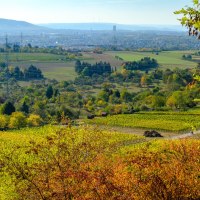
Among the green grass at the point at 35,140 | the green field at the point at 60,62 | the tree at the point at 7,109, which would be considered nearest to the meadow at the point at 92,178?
the green grass at the point at 35,140

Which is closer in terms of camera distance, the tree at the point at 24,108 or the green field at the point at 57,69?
the tree at the point at 24,108

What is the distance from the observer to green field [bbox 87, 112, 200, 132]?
191 feet

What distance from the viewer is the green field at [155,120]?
58.2 meters

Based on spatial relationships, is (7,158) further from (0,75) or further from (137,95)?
(0,75)

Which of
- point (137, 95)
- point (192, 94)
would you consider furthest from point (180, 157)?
point (137, 95)

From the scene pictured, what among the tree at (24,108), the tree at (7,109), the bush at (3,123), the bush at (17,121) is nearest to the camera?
the bush at (17,121)

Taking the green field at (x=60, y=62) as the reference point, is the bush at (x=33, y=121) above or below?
below

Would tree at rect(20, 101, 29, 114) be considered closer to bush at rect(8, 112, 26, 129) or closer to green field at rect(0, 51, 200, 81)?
bush at rect(8, 112, 26, 129)

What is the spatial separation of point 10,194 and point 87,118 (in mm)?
40074

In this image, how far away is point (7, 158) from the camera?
1506cm

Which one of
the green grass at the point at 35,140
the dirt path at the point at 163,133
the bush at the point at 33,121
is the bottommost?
the bush at the point at 33,121

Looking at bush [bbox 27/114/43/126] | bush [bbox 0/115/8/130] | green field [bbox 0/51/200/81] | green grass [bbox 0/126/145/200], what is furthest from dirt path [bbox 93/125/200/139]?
green field [bbox 0/51/200/81]

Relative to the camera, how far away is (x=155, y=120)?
63031 millimetres

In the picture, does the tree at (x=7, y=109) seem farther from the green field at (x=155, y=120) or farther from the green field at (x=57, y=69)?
the green field at (x=57, y=69)
